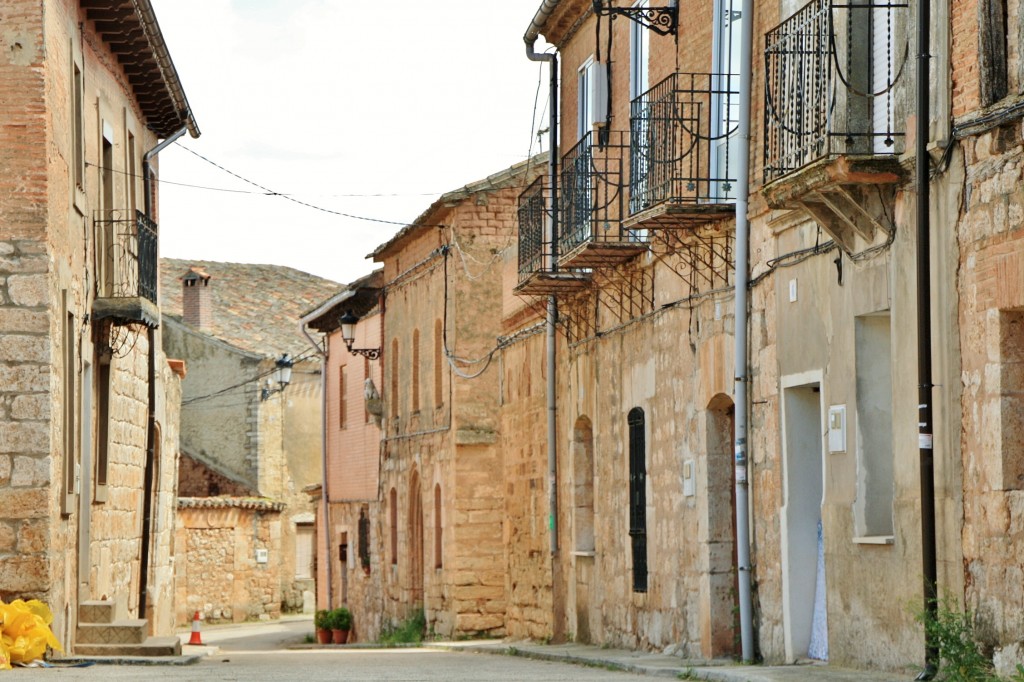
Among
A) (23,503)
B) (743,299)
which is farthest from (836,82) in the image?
(23,503)

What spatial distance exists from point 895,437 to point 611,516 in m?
7.64

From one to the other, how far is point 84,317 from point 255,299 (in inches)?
1400

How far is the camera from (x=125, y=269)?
2016cm

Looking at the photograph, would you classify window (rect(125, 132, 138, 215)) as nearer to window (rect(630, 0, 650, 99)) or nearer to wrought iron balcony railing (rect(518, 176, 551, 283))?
wrought iron balcony railing (rect(518, 176, 551, 283))

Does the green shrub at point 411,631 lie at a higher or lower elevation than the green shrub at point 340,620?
higher

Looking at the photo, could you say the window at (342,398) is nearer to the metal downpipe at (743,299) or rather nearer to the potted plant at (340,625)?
the potted plant at (340,625)

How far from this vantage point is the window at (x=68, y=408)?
1609 centimetres

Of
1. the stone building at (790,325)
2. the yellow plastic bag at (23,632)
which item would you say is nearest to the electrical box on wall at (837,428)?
the stone building at (790,325)

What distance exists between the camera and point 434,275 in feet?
92.0

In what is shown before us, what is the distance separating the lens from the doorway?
13.2 meters

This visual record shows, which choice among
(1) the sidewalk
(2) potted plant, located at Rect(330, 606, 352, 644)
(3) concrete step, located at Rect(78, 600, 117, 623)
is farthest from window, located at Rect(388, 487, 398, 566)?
(3) concrete step, located at Rect(78, 600, 117, 623)

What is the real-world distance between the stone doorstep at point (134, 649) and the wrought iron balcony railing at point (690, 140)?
689cm

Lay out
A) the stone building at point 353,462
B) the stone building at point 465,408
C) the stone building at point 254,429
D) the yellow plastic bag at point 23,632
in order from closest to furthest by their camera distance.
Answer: the yellow plastic bag at point 23,632 < the stone building at point 465,408 < the stone building at point 353,462 < the stone building at point 254,429

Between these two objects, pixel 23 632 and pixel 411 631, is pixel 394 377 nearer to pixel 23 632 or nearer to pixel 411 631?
pixel 411 631
